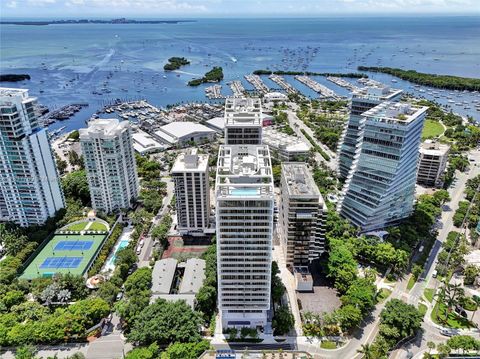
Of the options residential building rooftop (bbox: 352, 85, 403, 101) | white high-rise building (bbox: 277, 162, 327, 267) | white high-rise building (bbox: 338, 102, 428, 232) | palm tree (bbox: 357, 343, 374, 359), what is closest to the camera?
palm tree (bbox: 357, 343, 374, 359)

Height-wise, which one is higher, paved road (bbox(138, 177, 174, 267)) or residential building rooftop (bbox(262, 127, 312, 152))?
residential building rooftop (bbox(262, 127, 312, 152))

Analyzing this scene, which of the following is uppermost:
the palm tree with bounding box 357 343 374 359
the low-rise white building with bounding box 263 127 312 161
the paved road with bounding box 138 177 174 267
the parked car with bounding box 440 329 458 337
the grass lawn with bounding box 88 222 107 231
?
the low-rise white building with bounding box 263 127 312 161

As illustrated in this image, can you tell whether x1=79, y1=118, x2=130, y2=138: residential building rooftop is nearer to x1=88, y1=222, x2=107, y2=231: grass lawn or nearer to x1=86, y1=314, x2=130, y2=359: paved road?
x1=88, y1=222, x2=107, y2=231: grass lawn

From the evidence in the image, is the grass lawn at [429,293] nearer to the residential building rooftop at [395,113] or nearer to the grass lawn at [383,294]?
the grass lawn at [383,294]

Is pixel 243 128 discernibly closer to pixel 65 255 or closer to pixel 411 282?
pixel 411 282

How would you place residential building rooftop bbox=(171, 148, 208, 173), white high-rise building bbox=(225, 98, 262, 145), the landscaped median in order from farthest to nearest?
the landscaped median < residential building rooftop bbox=(171, 148, 208, 173) < white high-rise building bbox=(225, 98, 262, 145)

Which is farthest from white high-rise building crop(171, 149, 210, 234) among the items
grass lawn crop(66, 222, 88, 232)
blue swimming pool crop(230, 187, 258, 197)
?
blue swimming pool crop(230, 187, 258, 197)

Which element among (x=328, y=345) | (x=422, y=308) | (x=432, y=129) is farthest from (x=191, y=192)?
(x=432, y=129)
